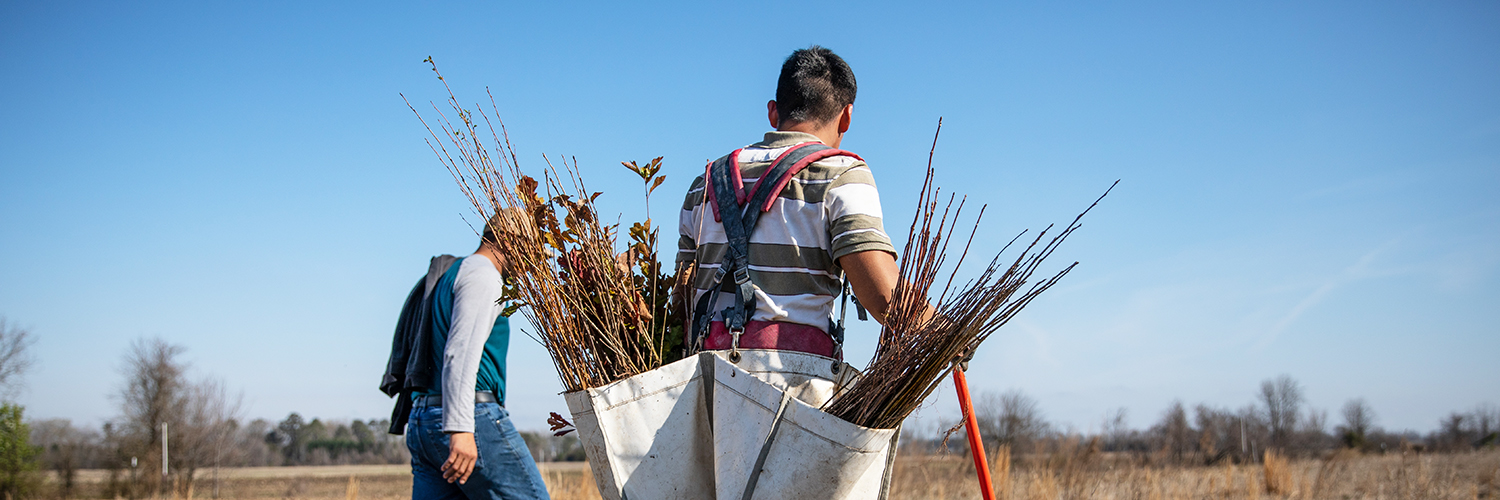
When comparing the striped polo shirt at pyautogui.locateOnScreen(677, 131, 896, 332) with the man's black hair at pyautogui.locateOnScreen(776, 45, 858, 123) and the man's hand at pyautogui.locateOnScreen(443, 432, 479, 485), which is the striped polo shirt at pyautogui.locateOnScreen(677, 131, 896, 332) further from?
the man's hand at pyautogui.locateOnScreen(443, 432, 479, 485)

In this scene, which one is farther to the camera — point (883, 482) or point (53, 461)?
point (53, 461)

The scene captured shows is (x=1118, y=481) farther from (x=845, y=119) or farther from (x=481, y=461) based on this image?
(x=845, y=119)

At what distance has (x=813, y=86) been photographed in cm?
221

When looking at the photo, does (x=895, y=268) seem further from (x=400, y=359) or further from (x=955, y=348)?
(x=400, y=359)

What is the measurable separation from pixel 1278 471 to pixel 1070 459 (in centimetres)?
350

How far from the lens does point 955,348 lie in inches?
69.4

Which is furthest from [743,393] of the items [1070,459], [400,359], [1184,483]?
[1184,483]

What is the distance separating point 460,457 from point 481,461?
11 cm

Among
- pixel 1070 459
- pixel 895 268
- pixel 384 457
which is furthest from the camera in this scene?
pixel 384 457

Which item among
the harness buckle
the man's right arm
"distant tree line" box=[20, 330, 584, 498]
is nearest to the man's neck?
the man's right arm

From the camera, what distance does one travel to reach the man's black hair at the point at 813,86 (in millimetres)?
2215

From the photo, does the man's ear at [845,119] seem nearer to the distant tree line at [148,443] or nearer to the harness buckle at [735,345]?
the harness buckle at [735,345]

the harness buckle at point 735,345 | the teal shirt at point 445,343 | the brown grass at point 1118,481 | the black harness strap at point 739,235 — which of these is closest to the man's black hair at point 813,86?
the black harness strap at point 739,235

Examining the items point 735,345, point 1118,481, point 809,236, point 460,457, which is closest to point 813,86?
point 809,236
